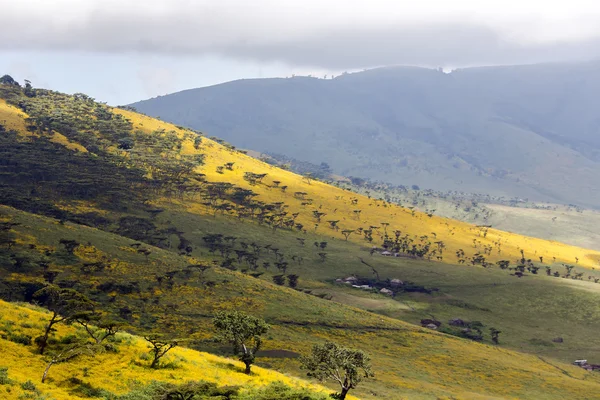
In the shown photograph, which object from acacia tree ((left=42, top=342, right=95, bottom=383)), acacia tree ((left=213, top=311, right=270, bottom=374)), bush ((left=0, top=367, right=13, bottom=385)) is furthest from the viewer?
acacia tree ((left=213, top=311, right=270, bottom=374))

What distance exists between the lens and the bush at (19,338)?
141 feet

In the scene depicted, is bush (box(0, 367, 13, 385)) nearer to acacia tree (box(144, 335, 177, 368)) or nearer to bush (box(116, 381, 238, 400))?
bush (box(116, 381, 238, 400))

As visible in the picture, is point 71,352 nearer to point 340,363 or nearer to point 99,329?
point 99,329

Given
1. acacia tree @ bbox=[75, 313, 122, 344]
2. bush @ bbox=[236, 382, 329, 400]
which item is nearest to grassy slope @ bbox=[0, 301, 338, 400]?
acacia tree @ bbox=[75, 313, 122, 344]

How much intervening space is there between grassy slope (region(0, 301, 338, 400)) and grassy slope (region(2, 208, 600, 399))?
64.6ft

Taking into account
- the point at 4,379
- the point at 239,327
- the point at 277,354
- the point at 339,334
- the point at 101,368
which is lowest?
the point at 277,354

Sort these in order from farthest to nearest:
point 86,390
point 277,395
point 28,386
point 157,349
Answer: point 157,349
point 277,395
point 86,390
point 28,386

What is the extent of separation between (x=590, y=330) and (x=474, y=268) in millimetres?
54919

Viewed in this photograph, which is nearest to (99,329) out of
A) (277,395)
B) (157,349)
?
(157,349)

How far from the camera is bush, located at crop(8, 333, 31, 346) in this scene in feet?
141

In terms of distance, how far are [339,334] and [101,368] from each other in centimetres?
6416

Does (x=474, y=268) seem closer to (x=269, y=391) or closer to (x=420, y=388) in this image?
(x=420, y=388)

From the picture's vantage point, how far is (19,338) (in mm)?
43250

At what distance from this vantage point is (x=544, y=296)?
155250 mm
